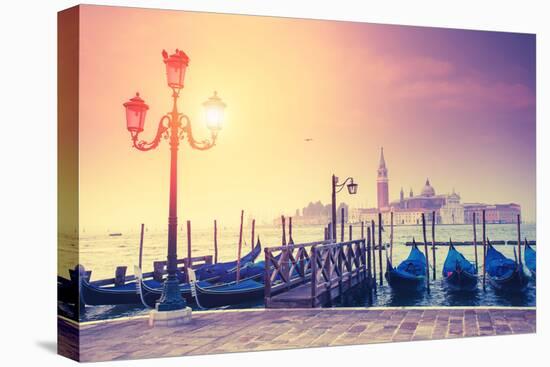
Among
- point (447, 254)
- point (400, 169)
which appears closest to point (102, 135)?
point (400, 169)

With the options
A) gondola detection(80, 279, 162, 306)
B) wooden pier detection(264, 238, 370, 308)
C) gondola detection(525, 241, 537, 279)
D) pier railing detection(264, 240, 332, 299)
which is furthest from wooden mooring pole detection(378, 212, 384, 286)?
gondola detection(80, 279, 162, 306)

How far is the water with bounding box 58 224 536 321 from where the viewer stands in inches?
371

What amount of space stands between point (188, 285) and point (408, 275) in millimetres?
2535

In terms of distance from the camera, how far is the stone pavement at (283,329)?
945 centimetres

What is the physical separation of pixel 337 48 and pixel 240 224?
6.88 ft

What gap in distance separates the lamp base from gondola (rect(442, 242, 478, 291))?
3.08 m

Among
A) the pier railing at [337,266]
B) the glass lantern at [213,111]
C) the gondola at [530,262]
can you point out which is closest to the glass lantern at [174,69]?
the glass lantern at [213,111]

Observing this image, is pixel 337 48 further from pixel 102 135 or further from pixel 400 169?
pixel 102 135

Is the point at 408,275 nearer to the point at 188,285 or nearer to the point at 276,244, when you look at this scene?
the point at 276,244

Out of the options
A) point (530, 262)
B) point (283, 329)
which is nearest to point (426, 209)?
point (530, 262)

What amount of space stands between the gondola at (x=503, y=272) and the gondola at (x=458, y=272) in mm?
187

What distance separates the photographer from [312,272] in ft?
36.3

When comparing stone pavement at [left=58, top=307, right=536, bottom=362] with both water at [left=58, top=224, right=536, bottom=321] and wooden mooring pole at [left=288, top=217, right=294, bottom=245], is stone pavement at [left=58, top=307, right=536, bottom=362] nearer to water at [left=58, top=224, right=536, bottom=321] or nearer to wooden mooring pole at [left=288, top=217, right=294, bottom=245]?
water at [left=58, top=224, right=536, bottom=321]

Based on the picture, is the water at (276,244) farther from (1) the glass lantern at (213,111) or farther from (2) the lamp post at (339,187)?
(1) the glass lantern at (213,111)
